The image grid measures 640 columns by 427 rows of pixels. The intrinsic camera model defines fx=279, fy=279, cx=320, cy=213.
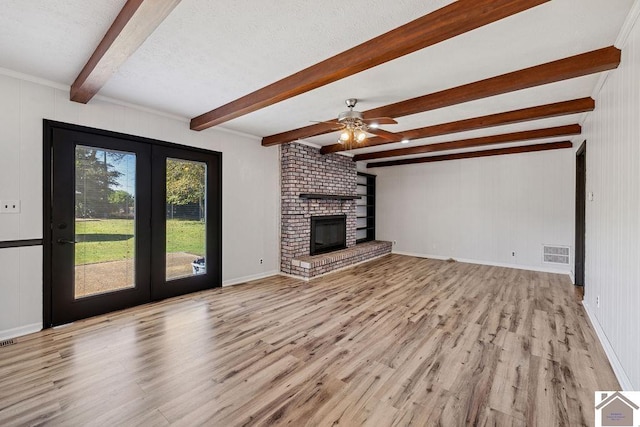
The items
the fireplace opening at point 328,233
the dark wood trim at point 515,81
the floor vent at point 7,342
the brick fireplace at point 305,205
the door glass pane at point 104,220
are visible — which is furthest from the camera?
the fireplace opening at point 328,233

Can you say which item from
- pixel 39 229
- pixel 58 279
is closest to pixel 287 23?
pixel 39 229

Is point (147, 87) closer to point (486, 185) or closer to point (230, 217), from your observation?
point (230, 217)

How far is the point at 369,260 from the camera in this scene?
273 inches

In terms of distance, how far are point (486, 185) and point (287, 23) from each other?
6184 mm

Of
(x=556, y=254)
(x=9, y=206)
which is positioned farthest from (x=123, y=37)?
(x=556, y=254)

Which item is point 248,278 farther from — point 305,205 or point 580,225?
point 580,225

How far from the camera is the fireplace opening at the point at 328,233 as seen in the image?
236 inches

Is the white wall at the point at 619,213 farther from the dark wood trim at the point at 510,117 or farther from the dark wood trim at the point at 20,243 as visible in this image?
the dark wood trim at the point at 20,243

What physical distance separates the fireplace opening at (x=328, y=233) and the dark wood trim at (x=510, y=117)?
7.23ft

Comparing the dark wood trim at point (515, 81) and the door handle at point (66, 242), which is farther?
the door handle at point (66, 242)

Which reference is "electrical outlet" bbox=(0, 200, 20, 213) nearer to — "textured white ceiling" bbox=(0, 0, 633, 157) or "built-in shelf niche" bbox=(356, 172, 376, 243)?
"textured white ceiling" bbox=(0, 0, 633, 157)

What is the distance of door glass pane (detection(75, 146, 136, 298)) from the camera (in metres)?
3.27

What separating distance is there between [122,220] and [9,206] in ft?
3.21

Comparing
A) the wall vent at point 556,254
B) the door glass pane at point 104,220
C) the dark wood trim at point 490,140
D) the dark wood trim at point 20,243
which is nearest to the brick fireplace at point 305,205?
the dark wood trim at point 490,140
